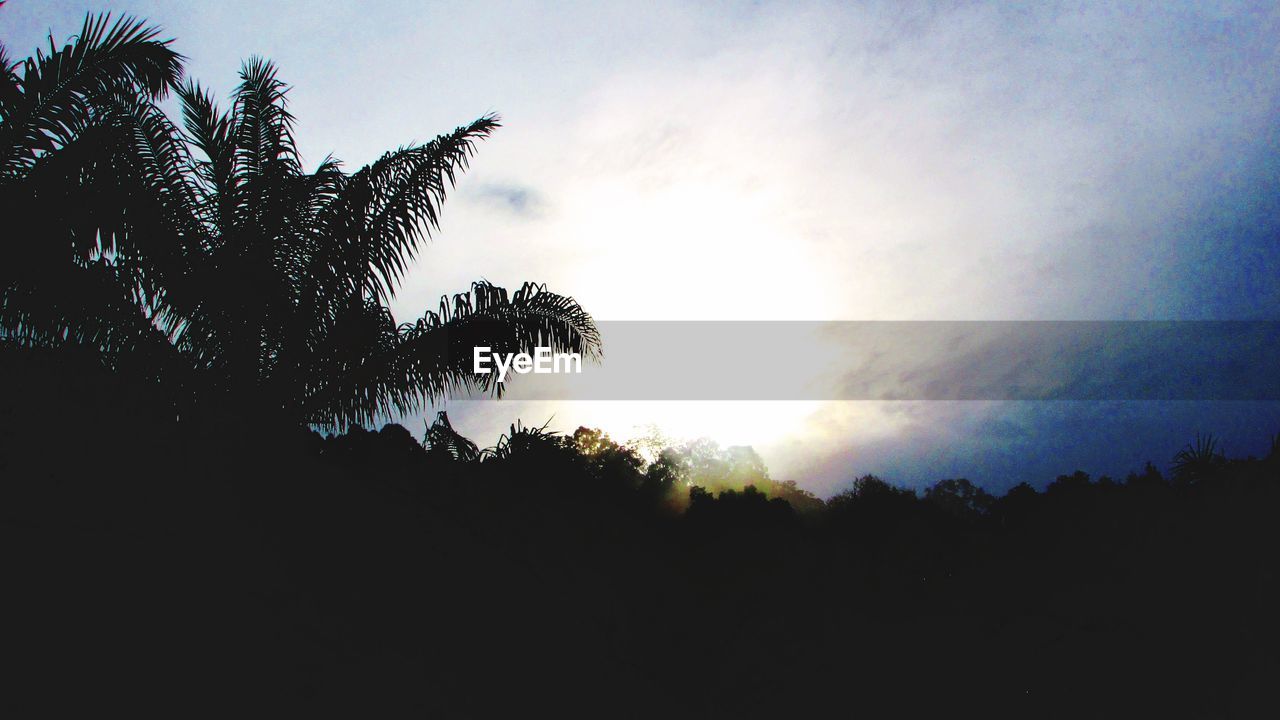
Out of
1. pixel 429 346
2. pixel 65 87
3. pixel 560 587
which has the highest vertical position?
pixel 65 87

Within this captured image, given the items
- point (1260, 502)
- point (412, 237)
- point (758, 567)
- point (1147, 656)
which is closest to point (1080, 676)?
point (1147, 656)

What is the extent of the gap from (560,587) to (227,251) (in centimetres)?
558

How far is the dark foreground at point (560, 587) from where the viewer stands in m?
3.00

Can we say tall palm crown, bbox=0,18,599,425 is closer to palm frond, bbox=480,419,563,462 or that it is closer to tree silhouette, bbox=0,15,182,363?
tree silhouette, bbox=0,15,182,363

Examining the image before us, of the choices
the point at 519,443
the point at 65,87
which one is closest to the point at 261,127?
the point at 65,87

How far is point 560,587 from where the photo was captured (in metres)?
4.18

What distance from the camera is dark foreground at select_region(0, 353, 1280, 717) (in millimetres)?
2998

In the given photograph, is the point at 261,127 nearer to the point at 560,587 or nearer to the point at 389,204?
the point at 389,204

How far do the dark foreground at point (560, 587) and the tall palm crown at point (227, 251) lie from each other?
7.03ft

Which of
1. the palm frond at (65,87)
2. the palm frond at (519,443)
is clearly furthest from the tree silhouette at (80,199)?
the palm frond at (519,443)

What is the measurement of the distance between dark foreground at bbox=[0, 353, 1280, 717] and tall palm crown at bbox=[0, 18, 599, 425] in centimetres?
214

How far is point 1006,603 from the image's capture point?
20.4 ft

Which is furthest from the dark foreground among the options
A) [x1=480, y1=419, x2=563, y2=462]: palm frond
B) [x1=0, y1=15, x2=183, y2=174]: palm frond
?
[x1=0, y1=15, x2=183, y2=174]: palm frond

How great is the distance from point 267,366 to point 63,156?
2642 mm
